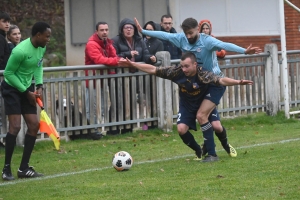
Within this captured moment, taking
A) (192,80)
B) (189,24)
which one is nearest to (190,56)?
(192,80)

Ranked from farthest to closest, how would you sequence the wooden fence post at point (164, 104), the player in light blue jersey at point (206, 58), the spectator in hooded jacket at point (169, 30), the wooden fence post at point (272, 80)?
1. the wooden fence post at point (272, 80)
2. the spectator in hooded jacket at point (169, 30)
3. the wooden fence post at point (164, 104)
4. the player in light blue jersey at point (206, 58)

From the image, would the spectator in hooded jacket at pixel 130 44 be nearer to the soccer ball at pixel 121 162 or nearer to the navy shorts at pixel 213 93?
the navy shorts at pixel 213 93

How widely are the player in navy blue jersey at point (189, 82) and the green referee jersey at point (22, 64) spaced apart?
122 cm

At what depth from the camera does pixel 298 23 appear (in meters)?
22.5

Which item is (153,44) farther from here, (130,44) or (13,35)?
(13,35)

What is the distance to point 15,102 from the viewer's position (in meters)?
10.1

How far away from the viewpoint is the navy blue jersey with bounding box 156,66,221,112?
1040cm

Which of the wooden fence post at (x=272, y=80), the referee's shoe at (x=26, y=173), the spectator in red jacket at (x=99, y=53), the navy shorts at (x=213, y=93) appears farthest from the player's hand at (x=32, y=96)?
the wooden fence post at (x=272, y=80)

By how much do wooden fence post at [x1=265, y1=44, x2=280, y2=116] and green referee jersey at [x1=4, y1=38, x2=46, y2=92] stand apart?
6890mm

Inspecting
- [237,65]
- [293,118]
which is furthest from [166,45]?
[293,118]

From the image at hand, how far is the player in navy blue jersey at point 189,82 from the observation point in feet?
33.8

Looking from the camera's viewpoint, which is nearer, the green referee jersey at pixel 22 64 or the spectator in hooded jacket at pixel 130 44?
the green referee jersey at pixel 22 64

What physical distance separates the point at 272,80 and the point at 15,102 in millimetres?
7216

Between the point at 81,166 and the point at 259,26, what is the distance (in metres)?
13.4
